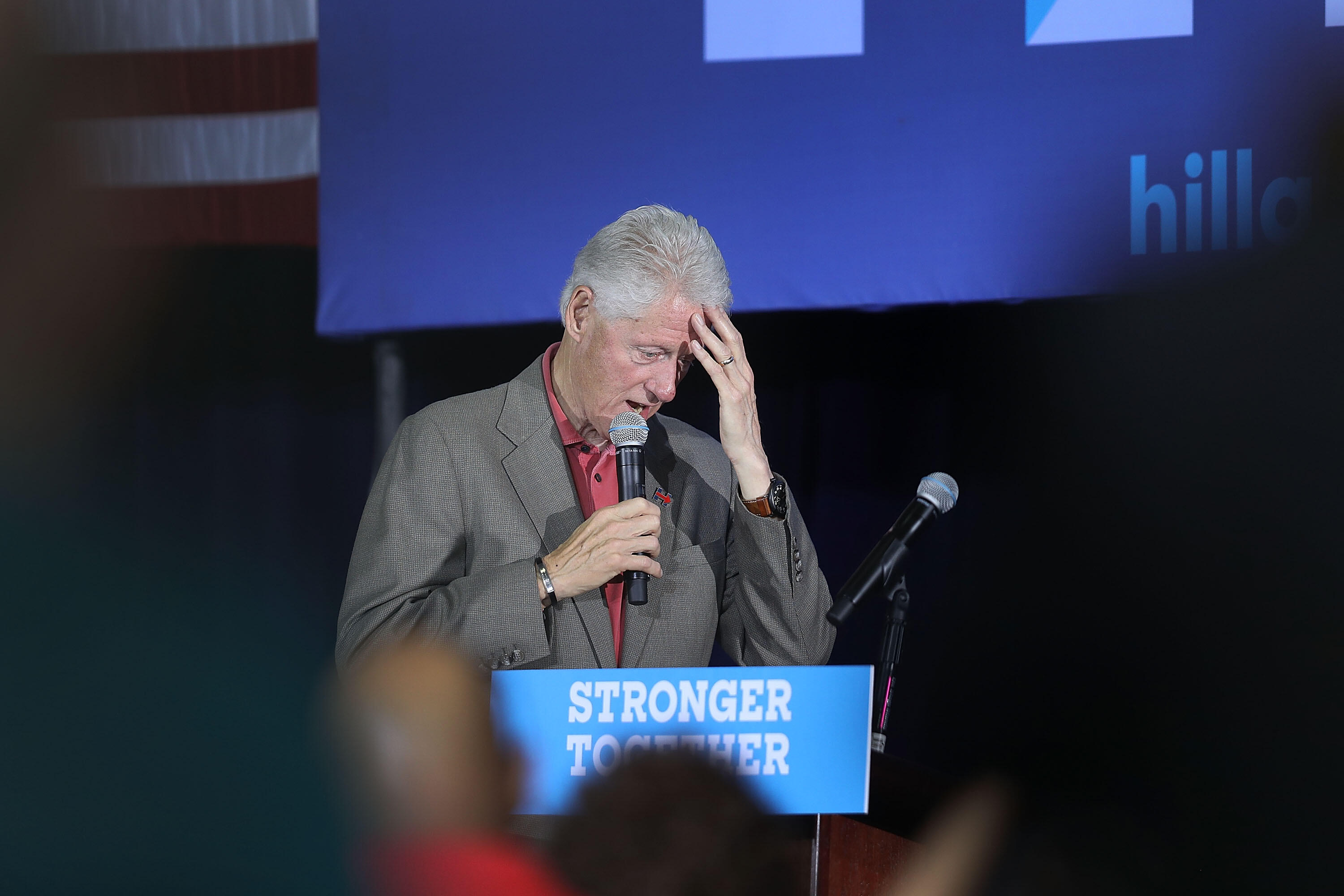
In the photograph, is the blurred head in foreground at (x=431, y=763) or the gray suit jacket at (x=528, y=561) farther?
the gray suit jacket at (x=528, y=561)

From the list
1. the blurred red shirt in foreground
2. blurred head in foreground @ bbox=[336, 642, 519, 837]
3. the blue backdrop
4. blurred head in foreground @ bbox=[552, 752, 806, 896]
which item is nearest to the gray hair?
blurred head in foreground @ bbox=[336, 642, 519, 837]

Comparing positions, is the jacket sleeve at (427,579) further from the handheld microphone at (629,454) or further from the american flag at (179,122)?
the american flag at (179,122)

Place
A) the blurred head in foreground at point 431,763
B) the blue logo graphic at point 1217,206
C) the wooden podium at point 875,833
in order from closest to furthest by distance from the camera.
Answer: the blurred head in foreground at point 431,763 → the wooden podium at point 875,833 → the blue logo graphic at point 1217,206

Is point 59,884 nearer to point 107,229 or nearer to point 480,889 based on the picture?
point 107,229

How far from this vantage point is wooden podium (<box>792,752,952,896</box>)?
1.65 m

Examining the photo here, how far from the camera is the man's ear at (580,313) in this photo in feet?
6.63

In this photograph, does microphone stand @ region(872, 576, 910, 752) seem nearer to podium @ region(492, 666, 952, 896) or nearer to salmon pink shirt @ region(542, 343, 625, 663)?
podium @ region(492, 666, 952, 896)

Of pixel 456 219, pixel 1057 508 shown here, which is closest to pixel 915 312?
pixel 1057 508

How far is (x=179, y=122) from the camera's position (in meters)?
3.53

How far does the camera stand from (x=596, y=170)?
10.5ft

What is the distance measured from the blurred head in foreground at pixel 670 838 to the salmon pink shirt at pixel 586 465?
125cm

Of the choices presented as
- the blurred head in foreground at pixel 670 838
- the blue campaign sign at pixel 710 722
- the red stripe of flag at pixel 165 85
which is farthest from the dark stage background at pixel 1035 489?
the blurred head in foreground at pixel 670 838

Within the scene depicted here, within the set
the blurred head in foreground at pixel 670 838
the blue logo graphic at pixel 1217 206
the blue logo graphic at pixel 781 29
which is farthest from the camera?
the blue logo graphic at pixel 781 29

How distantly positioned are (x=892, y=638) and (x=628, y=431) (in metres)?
0.52
